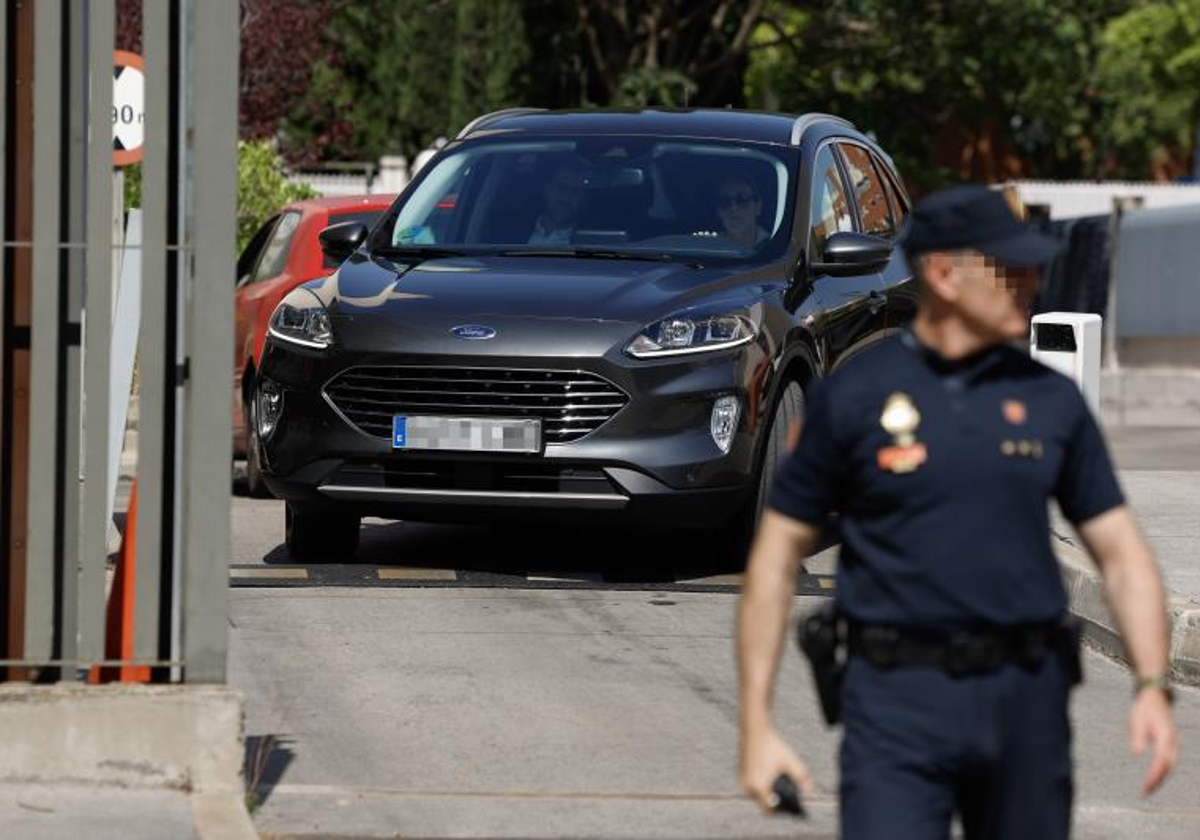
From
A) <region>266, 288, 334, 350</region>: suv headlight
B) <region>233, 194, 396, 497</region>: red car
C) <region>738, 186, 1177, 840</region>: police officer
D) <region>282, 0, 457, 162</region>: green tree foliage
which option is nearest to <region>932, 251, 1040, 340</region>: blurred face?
<region>738, 186, 1177, 840</region>: police officer

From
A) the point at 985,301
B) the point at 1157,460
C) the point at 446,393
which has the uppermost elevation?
the point at 985,301

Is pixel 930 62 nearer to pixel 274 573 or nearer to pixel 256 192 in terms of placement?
pixel 256 192

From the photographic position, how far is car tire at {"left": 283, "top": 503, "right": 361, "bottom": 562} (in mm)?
10680

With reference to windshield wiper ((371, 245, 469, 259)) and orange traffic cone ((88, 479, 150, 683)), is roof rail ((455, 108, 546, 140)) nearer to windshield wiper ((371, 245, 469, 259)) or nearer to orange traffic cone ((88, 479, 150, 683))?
windshield wiper ((371, 245, 469, 259))

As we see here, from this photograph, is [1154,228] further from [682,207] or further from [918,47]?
[918,47]

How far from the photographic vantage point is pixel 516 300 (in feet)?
33.0

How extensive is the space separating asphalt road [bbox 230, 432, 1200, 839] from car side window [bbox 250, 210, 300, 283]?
8.49ft

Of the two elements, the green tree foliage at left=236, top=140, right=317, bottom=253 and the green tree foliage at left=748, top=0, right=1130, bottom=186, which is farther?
the green tree foliage at left=748, top=0, right=1130, bottom=186

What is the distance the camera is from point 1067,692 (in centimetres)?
431

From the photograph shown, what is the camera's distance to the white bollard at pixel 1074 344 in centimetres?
1081

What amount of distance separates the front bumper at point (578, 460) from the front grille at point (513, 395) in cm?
4

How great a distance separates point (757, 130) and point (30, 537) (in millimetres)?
5607

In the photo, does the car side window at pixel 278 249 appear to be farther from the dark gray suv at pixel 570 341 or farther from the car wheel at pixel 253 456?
the dark gray suv at pixel 570 341

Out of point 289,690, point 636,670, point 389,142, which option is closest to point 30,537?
point 289,690
